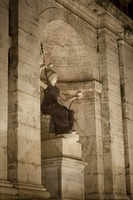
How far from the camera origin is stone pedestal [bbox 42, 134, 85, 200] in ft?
44.1

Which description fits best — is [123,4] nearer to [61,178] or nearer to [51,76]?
[51,76]

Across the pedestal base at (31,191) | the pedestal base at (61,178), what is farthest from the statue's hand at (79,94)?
the pedestal base at (31,191)

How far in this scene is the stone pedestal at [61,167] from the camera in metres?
13.4

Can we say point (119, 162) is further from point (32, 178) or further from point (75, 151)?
point (32, 178)

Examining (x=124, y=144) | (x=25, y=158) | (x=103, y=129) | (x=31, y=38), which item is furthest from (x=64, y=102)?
Result: (x=25, y=158)

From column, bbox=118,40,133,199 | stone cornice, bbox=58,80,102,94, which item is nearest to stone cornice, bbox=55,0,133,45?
column, bbox=118,40,133,199

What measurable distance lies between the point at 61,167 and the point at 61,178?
1.04 feet

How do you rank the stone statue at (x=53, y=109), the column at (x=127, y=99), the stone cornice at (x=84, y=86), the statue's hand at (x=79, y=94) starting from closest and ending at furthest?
1. the stone statue at (x=53, y=109)
2. the statue's hand at (x=79, y=94)
3. the stone cornice at (x=84, y=86)
4. the column at (x=127, y=99)

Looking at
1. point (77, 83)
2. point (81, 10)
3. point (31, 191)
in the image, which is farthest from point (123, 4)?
point (31, 191)

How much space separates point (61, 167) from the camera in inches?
530

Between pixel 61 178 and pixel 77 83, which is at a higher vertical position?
pixel 77 83

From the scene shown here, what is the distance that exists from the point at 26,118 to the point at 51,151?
6.32 ft

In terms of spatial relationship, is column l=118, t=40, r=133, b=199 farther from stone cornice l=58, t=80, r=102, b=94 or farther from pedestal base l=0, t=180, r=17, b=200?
pedestal base l=0, t=180, r=17, b=200

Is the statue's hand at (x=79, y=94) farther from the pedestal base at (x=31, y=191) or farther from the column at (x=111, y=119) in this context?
the pedestal base at (x=31, y=191)
